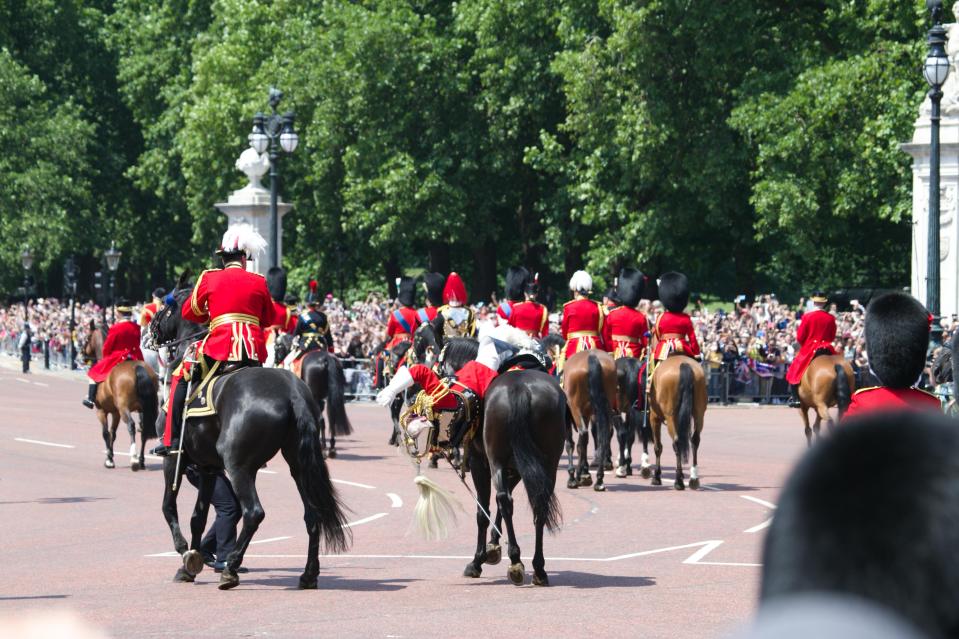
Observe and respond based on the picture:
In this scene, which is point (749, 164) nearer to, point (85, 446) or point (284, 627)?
point (85, 446)

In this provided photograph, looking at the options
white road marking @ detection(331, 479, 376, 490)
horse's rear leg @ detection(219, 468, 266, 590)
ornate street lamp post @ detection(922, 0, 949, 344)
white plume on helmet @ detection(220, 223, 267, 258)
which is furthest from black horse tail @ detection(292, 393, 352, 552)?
ornate street lamp post @ detection(922, 0, 949, 344)

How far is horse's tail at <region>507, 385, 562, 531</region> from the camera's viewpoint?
10492 millimetres

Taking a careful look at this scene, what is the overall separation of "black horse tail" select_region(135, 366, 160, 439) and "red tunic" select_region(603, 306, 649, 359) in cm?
511

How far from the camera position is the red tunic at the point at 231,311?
10.9 meters

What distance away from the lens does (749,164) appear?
40.8 metres

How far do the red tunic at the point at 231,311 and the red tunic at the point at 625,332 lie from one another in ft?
27.0

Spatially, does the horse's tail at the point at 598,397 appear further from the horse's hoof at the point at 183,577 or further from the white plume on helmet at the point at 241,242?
the horse's hoof at the point at 183,577

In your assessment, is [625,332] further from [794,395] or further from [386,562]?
[794,395]

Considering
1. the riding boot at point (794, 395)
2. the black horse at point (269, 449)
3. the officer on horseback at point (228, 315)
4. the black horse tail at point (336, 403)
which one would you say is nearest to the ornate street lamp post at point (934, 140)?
the riding boot at point (794, 395)

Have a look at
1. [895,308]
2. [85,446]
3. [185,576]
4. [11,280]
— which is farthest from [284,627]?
[11,280]

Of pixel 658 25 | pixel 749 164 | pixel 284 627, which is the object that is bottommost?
pixel 284 627

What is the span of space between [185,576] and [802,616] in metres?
9.81

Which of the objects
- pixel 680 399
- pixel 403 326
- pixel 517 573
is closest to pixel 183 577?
pixel 517 573

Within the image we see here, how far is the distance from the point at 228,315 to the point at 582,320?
7.52 metres
